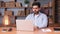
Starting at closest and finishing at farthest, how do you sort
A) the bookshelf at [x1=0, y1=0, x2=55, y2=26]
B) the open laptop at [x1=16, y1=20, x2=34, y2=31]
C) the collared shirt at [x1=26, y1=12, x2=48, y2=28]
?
the open laptop at [x1=16, y1=20, x2=34, y2=31], the collared shirt at [x1=26, y1=12, x2=48, y2=28], the bookshelf at [x1=0, y1=0, x2=55, y2=26]

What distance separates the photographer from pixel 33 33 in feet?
8.07

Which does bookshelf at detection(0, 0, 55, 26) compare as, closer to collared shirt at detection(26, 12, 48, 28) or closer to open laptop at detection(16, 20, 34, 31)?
collared shirt at detection(26, 12, 48, 28)

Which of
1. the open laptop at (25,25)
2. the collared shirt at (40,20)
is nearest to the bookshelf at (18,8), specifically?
the collared shirt at (40,20)

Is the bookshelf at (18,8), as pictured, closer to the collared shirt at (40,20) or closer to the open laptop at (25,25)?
the collared shirt at (40,20)

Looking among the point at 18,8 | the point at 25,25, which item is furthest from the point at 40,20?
the point at 18,8

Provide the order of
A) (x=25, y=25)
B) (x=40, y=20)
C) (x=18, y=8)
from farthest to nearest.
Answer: (x=18, y=8) → (x=40, y=20) → (x=25, y=25)

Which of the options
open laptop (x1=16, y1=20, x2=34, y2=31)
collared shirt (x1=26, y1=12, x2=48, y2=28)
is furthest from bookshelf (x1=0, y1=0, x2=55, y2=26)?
open laptop (x1=16, y1=20, x2=34, y2=31)

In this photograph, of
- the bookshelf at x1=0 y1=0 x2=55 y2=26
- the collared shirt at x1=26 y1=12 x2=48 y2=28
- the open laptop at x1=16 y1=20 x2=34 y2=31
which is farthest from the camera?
the bookshelf at x1=0 y1=0 x2=55 y2=26

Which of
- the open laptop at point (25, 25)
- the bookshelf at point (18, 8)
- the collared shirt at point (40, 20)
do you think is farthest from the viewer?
the bookshelf at point (18, 8)

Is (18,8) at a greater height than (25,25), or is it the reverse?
(18,8)

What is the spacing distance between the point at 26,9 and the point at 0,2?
3.39 ft

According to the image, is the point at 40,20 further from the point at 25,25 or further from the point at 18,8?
the point at 18,8

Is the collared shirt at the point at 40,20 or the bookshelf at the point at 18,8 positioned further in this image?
the bookshelf at the point at 18,8

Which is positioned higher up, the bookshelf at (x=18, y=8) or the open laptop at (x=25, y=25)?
the bookshelf at (x=18, y=8)
